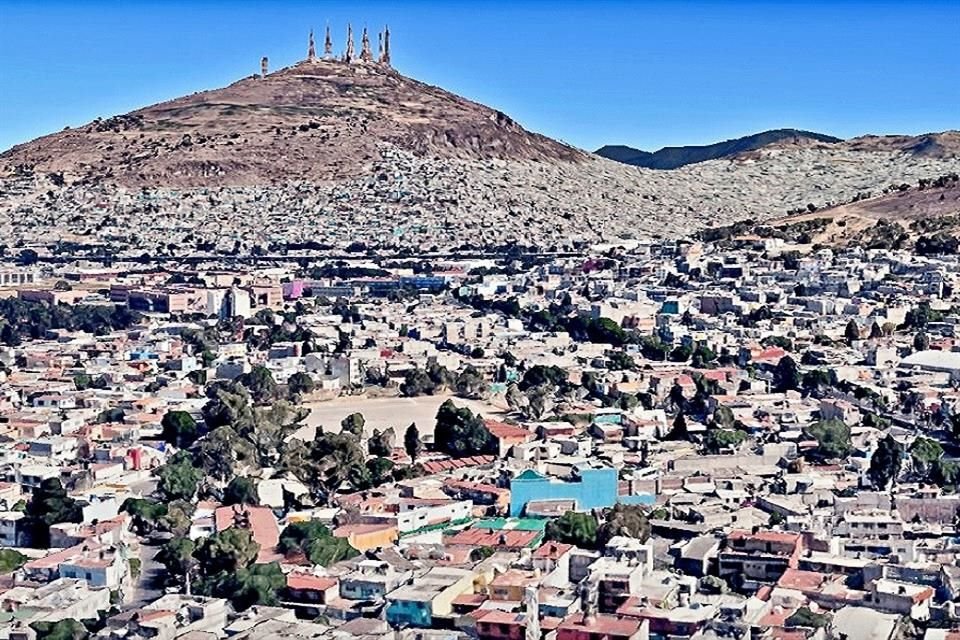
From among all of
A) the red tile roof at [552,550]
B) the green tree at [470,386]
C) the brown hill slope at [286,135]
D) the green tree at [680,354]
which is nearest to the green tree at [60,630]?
the red tile roof at [552,550]

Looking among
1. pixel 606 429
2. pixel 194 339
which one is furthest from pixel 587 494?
pixel 194 339

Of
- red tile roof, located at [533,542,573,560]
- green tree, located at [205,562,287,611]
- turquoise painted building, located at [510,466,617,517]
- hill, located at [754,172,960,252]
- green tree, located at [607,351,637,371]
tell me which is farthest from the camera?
hill, located at [754,172,960,252]

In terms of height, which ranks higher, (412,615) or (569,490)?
(569,490)

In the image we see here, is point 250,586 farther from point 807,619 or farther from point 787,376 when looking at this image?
point 787,376

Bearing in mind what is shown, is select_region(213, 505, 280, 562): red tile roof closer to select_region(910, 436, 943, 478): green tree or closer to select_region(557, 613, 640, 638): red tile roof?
select_region(557, 613, 640, 638): red tile roof

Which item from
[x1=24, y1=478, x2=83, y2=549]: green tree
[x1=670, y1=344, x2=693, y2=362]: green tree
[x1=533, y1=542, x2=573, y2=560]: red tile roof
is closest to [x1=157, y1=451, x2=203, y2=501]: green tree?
[x1=24, y1=478, x2=83, y2=549]: green tree

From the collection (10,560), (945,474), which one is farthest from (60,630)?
(945,474)
